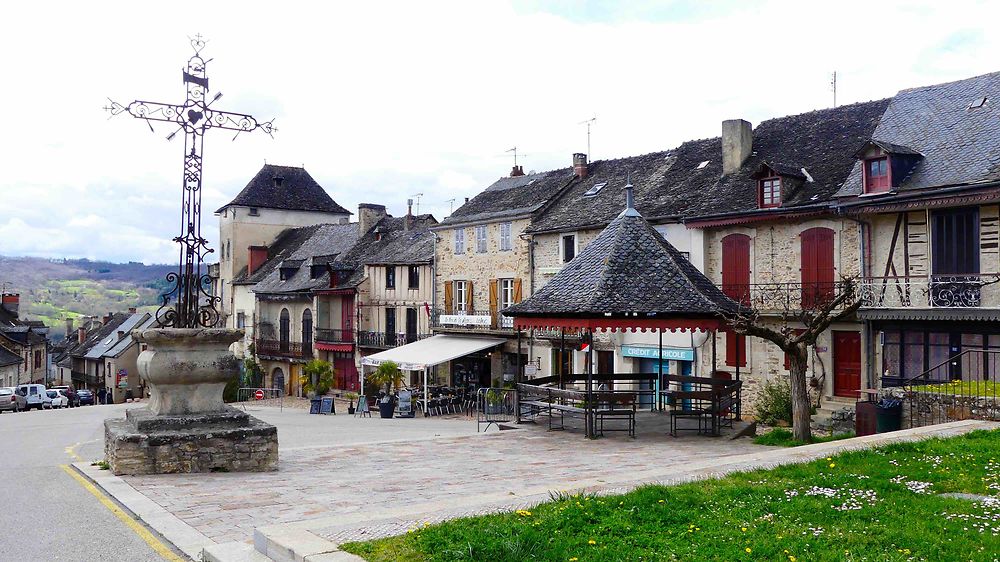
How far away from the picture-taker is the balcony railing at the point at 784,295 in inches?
888

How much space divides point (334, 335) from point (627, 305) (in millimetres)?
32434

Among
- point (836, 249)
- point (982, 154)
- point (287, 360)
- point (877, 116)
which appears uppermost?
point (877, 116)

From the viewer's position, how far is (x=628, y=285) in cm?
1558

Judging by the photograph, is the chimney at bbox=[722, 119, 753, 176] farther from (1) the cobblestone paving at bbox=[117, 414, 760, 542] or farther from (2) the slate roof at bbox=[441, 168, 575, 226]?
(1) the cobblestone paving at bbox=[117, 414, 760, 542]

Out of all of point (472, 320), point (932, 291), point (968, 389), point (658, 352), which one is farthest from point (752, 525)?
point (472, 320)

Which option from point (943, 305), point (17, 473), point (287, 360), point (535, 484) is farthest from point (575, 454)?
point (287, 360)

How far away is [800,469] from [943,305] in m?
13.0

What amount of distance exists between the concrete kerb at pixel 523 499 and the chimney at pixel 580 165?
2395cm

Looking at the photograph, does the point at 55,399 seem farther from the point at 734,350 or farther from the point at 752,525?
the point at 752,525

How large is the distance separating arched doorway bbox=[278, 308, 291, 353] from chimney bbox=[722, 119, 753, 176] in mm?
29680

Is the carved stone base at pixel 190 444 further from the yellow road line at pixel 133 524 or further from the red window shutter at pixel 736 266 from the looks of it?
the red window shutter at pixel 736 266

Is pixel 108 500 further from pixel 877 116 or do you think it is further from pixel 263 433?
pixel 877 116

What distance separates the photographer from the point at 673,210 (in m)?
27.2

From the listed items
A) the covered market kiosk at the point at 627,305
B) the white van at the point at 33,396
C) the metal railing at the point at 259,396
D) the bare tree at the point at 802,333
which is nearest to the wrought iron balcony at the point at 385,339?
the metal railing at the point at 259,396
